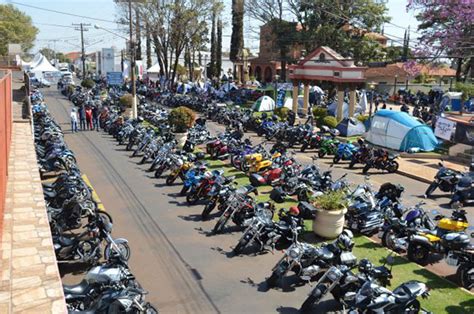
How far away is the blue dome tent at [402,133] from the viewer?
66.9 feet

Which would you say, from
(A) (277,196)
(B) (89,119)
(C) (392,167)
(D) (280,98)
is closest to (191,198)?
(A) (277,196)

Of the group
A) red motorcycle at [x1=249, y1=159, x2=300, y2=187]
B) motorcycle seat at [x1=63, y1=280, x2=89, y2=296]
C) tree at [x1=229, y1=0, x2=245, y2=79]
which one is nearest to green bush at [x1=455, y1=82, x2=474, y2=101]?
tree at [x1=229, y1=0, x2=245, y2=79]

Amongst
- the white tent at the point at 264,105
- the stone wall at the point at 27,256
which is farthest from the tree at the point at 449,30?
the stone wall at the point at 27,256

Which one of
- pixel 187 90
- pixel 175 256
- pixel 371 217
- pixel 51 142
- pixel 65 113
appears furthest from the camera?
pixel 187 90

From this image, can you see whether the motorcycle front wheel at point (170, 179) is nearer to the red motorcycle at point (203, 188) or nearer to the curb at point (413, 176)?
the red motorcycle at point (203, 188)

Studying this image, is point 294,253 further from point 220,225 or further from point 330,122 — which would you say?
point 330,122

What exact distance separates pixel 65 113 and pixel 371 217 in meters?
27.4

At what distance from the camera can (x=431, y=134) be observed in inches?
826

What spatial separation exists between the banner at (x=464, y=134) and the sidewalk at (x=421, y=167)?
132cm

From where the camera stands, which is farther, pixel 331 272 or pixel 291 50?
pixel 291 50

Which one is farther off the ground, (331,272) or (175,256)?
(331,272)

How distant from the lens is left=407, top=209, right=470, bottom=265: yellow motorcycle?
28.2 ft

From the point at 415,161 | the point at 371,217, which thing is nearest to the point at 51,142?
the point at 371,217

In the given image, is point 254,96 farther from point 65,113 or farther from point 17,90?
point 17,90
